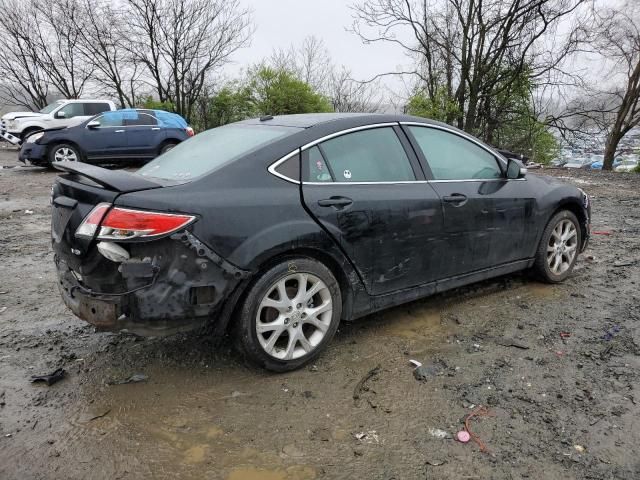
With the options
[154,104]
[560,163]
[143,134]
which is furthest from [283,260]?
[154,104]

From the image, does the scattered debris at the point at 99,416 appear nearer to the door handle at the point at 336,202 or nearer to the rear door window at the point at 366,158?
the door handle at the point at 336,202

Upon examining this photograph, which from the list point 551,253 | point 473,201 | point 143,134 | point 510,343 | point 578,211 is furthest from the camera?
point 143,134

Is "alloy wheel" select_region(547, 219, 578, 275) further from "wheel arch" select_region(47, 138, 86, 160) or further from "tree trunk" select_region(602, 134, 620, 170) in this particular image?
"tree trunk" select_region(602, 134, 620, 170)

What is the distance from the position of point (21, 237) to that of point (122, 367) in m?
4.14

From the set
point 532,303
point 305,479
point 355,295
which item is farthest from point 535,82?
point 305,479

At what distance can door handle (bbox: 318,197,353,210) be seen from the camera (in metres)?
3.01

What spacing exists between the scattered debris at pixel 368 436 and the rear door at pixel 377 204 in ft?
3.27

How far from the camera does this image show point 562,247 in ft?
14.8

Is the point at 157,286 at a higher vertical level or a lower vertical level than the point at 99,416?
higher

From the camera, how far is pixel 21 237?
6.32 meters

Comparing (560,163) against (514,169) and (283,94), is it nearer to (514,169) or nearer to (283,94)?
(283,94)

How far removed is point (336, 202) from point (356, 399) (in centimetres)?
115

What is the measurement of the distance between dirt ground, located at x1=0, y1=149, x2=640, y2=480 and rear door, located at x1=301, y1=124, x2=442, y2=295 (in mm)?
571

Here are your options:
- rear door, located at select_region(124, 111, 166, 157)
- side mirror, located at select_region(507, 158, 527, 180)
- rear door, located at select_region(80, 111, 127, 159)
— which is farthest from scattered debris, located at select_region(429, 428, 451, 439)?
rear door, located at select_region(124, 111, 166, 157)
